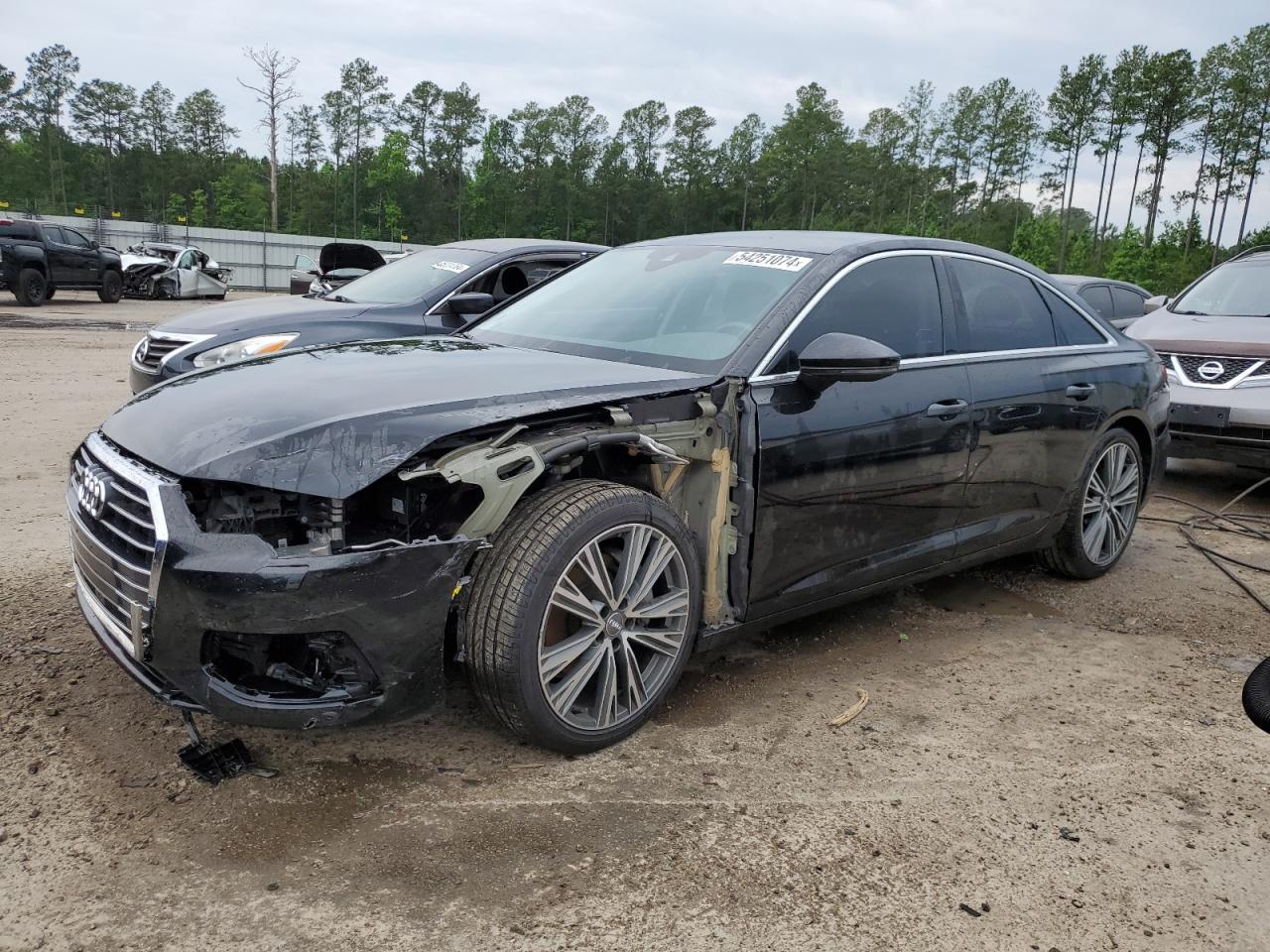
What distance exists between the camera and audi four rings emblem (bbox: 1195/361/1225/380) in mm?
6883

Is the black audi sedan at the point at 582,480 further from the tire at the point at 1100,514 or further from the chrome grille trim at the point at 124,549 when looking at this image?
the tire at the point at 1100,514

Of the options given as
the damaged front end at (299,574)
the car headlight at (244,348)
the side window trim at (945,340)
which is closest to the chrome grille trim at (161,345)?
the car headlight at (244,348)

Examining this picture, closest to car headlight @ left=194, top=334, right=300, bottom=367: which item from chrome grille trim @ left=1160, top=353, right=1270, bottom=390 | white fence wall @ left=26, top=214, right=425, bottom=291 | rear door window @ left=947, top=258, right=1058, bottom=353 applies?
rear door window @ left=947, top=258, right=1058, bottom=353

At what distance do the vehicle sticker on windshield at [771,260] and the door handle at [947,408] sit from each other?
75 cm

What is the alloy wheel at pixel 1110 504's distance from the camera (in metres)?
4.91

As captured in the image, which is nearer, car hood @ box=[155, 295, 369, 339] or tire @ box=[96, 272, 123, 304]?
car hood @ box=[155, 295, 369, 339]

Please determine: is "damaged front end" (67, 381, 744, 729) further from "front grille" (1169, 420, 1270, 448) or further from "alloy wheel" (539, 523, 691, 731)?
"front grille" (1169, 420, 1270, 448)

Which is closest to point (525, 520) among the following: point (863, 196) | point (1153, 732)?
point (1153, 732)

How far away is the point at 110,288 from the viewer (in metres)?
22.0

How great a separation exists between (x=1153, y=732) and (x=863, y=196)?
253 ft

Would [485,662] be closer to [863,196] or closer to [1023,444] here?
[1023,444]

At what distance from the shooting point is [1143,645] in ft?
13.9

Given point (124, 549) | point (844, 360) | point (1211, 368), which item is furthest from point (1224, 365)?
point (124, 549)

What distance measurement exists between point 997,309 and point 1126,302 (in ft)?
28.5
